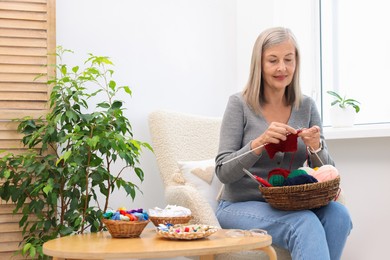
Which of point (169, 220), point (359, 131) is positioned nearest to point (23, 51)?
point (169, 220)

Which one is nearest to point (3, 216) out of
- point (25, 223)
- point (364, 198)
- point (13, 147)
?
point (25, 223)

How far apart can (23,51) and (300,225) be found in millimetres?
1310

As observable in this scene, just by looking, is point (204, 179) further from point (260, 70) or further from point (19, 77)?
point (19, 77)

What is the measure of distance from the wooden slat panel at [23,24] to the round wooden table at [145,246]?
102cm

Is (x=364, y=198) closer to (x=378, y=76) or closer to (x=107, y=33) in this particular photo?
(x=378, y=76)

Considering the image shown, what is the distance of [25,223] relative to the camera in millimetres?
2475

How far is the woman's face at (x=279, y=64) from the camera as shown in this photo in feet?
7.23

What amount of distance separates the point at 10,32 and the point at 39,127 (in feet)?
1.29

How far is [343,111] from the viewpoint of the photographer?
2.78 m

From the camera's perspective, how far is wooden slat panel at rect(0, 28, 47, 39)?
8.22 feet

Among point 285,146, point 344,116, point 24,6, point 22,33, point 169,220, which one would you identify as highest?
point 24,6

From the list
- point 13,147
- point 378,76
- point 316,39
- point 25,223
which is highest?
point 316,39

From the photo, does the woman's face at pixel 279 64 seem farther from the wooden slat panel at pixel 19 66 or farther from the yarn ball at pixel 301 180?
the wooden slat panel at pixel 19 66

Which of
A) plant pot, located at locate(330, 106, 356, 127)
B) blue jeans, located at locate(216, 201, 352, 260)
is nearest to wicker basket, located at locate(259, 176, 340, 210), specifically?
blue jeans, located at locate(216, 201, 352, 260)
